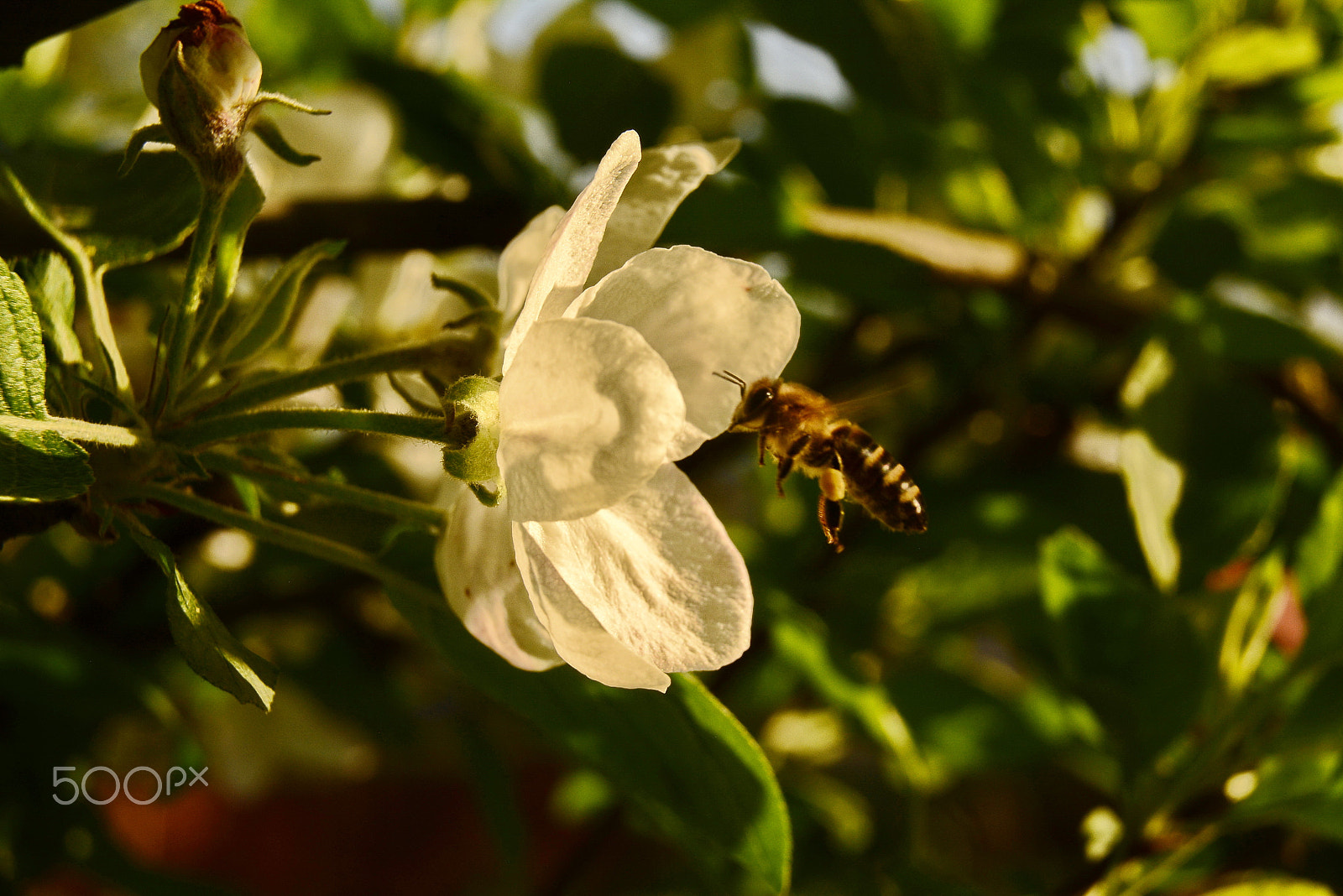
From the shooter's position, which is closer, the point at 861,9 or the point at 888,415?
the point at 861,9

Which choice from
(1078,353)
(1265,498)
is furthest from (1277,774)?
(1078,353)

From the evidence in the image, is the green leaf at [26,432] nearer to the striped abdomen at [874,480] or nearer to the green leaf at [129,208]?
the green leaf at [129,208]

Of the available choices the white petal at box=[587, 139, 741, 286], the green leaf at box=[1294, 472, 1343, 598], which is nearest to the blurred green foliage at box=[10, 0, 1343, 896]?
the green leaf at box=[1294, 472, 1343, 598]

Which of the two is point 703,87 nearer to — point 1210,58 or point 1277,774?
point 1210,58

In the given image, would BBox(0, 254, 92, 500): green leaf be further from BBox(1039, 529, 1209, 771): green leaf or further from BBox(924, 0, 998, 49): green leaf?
BBox(924, 0, 998, 49): green leaf

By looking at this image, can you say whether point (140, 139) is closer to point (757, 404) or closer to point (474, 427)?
point (474, 427)

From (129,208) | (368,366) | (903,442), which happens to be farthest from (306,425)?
(903,442)

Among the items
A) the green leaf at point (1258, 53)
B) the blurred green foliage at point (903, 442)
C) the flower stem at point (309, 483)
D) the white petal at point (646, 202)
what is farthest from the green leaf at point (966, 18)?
the flower stem at point (309, 483)
